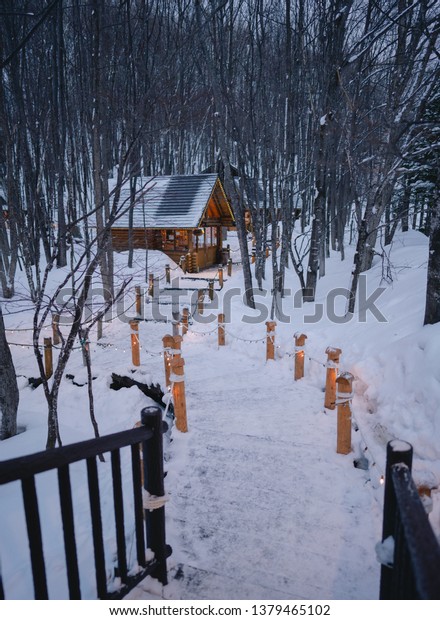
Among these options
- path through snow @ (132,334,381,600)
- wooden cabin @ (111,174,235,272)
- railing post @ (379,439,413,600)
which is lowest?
path through snow @ (132,334,381,600)

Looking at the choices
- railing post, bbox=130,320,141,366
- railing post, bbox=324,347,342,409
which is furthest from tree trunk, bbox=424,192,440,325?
railing post, bbox=130,320,141,366

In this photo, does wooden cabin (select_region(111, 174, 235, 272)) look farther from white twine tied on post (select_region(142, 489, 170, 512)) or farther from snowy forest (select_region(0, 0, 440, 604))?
white twine tied on post (select_region(142, 489, 170, 512))

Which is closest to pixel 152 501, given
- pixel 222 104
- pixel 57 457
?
pixel 57 457

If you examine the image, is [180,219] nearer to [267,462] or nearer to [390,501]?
[267,462]

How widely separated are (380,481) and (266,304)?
37.3 feet

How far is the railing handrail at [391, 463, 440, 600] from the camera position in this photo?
3.75 feet

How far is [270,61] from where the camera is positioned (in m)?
16.5

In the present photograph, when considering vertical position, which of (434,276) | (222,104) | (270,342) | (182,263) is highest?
(222,104)

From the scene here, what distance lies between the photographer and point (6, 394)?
19.7 ft

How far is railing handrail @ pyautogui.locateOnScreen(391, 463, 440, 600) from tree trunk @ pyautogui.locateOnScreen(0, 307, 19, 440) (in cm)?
607

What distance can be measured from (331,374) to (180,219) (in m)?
19.1

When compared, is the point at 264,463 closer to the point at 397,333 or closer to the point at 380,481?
the point at 380,481

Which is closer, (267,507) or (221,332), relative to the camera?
(267,507)
